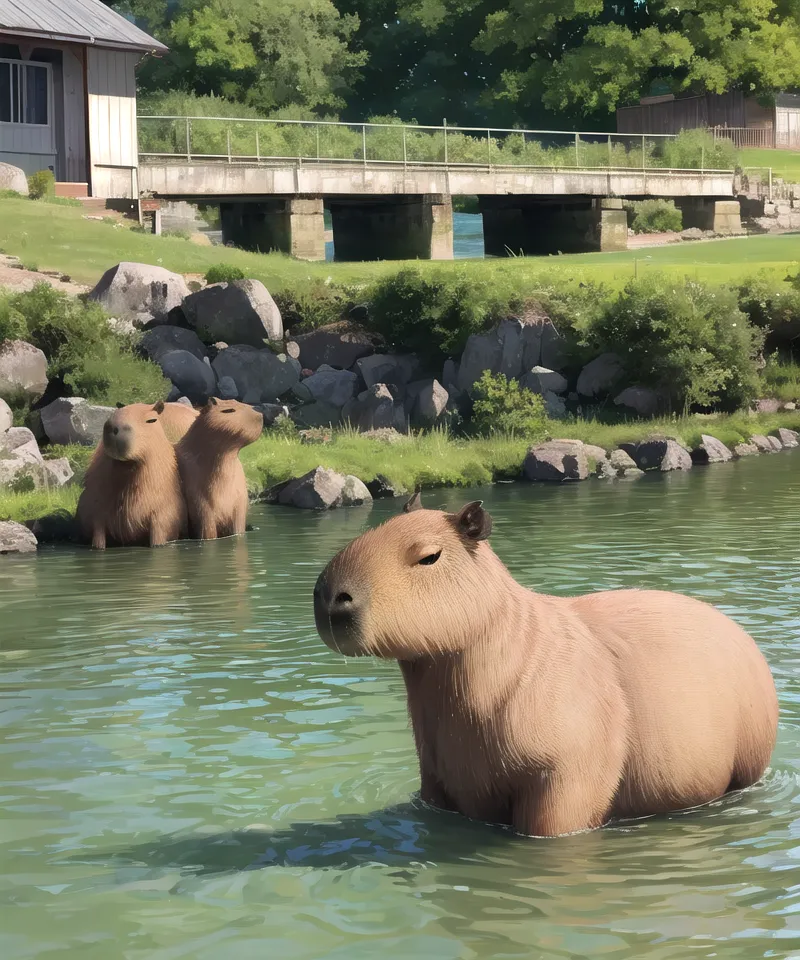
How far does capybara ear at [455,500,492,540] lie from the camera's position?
233 inches

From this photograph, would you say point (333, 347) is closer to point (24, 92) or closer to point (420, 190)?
point (24, 92)

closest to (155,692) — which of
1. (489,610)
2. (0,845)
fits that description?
(0,845)

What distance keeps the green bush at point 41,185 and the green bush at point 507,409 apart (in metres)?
12.5

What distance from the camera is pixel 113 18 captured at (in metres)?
36.9

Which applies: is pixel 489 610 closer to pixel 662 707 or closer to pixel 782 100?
pixel 662 707

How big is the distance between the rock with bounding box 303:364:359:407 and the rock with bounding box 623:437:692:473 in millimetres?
5883

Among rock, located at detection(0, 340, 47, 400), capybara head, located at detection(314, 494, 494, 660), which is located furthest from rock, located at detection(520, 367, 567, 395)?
capybara head, located at detection(314, 494, 494, 660)

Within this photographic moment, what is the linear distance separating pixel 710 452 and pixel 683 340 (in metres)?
3.57

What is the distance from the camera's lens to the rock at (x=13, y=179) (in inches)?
1314

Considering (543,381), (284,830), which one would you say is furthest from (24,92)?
(284,830)

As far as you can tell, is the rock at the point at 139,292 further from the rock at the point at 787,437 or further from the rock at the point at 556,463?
the rock at the point at 787,437

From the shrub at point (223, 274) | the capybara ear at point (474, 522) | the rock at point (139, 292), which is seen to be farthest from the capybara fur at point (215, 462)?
the shrub at point (223, 274)

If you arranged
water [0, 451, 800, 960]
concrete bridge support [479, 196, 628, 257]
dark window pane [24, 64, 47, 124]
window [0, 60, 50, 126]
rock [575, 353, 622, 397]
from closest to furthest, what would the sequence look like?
water [0, 451, 800, 960] → rock [575, 353, 622, 397] → window [0, 60, 50, 126] → dark window pane [24, 64, 47, 124] → concrete bridge support [479, 196, 628, 257]

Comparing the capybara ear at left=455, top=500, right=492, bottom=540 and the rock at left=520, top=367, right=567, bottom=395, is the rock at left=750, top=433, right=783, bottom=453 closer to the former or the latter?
the rock at left=520, top=367, right=567, bottom=395
